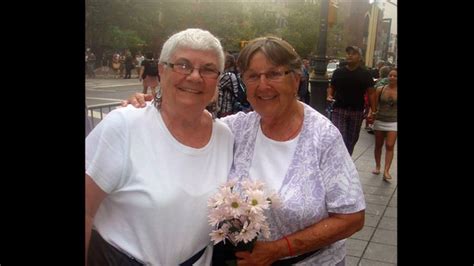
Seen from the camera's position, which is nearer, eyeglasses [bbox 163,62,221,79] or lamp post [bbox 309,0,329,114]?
eyeglasses [bbox 163,62,221,79]

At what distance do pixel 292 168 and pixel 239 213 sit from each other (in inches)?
12.9

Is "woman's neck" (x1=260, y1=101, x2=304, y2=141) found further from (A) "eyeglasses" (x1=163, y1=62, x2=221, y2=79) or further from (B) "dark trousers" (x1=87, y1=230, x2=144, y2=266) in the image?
(B) "dark trousers" (x1=87, y1=230, x2=144, y2=266)

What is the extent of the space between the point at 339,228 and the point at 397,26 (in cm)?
87

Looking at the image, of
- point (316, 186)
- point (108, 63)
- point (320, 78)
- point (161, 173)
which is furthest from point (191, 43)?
point (320, 78)

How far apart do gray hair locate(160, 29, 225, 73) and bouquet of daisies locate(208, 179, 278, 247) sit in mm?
532

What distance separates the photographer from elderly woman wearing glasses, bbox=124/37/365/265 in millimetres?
1597

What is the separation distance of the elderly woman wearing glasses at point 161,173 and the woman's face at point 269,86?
5.6 inches

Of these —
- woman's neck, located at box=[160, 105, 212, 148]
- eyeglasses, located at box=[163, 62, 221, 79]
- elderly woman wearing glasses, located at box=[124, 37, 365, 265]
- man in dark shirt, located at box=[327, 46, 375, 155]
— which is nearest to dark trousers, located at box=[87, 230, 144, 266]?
elderly woman wearing glasses, located at box=[124, 37, 365, 265]

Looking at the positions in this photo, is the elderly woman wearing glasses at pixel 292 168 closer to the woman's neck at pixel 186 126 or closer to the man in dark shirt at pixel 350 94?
the woman's neck at pixel 186 126

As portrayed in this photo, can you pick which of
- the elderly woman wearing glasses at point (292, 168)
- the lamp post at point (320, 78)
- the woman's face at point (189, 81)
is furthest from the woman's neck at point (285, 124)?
the lamp post at point (320, 78)

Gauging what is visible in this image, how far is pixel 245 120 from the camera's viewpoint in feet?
6.16

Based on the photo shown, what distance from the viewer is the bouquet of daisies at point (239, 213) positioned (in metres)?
1.43
